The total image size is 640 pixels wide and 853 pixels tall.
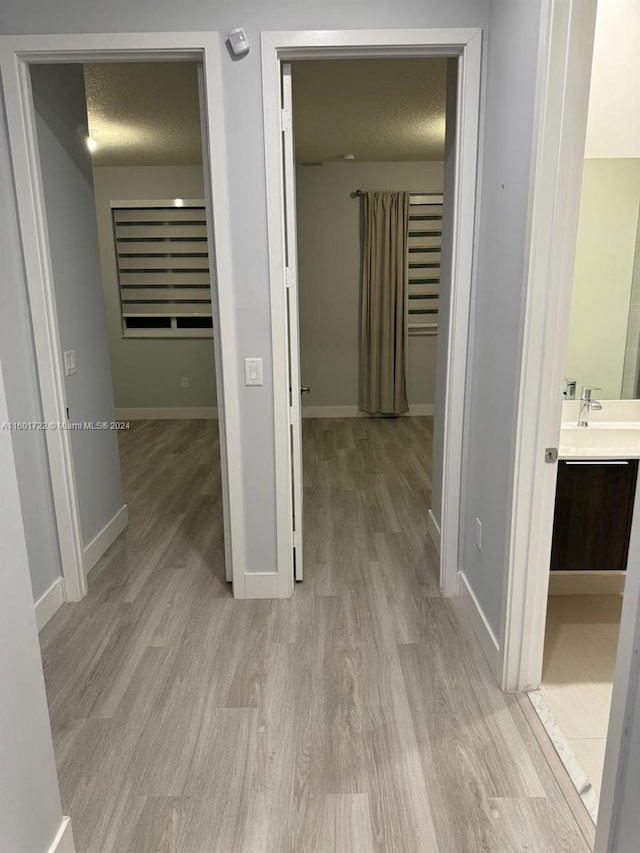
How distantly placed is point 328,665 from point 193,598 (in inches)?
31.5

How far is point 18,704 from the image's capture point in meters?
1.22

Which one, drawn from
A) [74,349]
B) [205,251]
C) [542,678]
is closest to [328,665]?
[542,678]

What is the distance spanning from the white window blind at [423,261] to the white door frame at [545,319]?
14.0 ft

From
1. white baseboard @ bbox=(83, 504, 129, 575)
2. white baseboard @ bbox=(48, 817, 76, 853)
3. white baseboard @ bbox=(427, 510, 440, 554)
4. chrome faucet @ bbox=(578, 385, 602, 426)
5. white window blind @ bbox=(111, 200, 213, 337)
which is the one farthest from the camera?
white window blind @ bbox=(111, 200, 213, 337)

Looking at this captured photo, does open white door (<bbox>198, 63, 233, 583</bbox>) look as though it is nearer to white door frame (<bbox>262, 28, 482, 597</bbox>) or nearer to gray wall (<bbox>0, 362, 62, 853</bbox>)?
white door frame (<bbox>262, 28, 482, 597</bbox>)

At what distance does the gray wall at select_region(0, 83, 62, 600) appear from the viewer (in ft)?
7.32

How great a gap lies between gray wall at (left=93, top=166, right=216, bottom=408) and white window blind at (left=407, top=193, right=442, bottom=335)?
7.07 ft

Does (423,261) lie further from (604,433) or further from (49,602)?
(49,602)

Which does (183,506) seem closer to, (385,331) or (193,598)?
(193,598)

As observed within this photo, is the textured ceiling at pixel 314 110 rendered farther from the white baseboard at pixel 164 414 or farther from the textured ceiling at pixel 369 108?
the white baseboard at pixel 164 414

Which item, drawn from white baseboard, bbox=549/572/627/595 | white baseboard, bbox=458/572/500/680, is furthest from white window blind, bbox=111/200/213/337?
white baseboard, bbox=549/572/627/595

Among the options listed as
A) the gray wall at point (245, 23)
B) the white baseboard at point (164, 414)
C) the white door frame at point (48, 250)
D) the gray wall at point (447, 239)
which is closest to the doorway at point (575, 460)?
the gray wall at point (447, 239)

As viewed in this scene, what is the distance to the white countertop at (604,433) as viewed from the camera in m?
2.12

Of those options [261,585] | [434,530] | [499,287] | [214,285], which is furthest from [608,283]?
[261,585]
